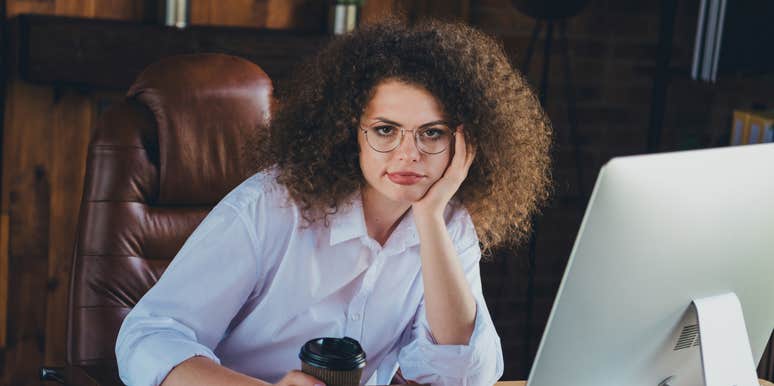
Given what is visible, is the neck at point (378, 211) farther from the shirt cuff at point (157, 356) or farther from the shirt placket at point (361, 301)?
the shirt cuff at point (157, 356)

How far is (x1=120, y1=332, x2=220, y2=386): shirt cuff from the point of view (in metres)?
1.35

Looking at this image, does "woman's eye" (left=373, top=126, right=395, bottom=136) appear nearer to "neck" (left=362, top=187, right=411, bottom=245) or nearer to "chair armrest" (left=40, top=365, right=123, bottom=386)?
"neck" (left=362, top=187, right=411, bottom=245)

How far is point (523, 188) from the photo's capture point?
5.71 feet

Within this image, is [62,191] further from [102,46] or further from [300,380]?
[300,380]

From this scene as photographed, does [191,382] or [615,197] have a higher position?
[615,197]

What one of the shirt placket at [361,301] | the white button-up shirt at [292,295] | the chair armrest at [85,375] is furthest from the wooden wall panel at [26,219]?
the shirt placket at [361,301]

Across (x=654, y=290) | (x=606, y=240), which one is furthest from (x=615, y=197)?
(x=654, y=290)

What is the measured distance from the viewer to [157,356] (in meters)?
1.36

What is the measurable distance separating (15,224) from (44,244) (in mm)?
93

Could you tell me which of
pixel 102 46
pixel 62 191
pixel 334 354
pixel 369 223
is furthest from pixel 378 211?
pixel 62 191

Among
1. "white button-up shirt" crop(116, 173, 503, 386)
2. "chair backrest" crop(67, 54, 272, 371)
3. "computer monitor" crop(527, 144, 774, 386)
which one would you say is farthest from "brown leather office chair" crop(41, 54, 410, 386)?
"computer monitor" crop(527, 144, 774, 386)

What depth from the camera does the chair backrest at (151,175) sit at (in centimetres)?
177

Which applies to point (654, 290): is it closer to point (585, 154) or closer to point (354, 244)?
point (354, 244)

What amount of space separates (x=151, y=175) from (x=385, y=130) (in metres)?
0.53
